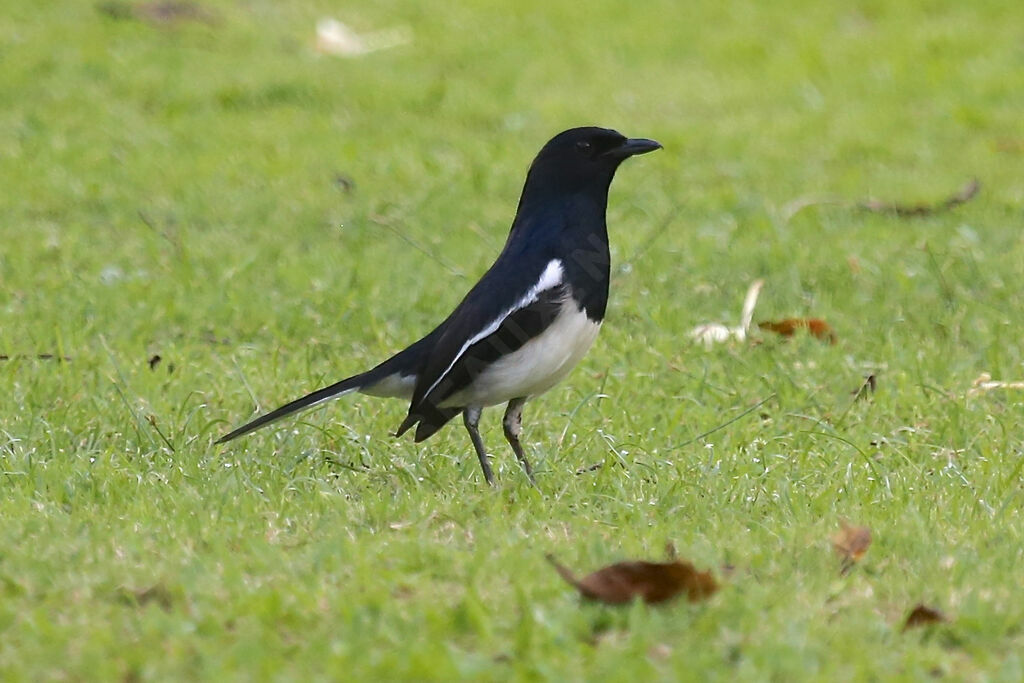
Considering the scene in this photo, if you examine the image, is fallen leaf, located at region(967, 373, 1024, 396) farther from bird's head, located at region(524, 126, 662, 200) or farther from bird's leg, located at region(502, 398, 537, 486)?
bird's leg, located at region(502, 398, 537, 486)

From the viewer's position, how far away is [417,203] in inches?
375

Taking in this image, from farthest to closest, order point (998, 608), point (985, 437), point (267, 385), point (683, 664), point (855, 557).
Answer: point (267, 385), point (985, 437), point (855, 557), point (998, 608), point (683, 664)

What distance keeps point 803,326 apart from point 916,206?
104 inches

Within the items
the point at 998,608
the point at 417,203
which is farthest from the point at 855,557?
the point at 417,203

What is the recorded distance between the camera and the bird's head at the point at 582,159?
18.4ft

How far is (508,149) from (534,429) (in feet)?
15.9

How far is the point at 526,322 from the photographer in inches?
207

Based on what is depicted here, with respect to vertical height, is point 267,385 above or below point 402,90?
above

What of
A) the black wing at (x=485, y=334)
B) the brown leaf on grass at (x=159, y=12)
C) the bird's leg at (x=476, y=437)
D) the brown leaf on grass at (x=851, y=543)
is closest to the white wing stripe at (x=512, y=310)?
the black wing at (x=485, y=334)

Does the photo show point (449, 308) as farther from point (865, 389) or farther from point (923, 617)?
point (923, 617)

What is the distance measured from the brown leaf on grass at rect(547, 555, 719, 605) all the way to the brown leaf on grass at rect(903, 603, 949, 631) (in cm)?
46

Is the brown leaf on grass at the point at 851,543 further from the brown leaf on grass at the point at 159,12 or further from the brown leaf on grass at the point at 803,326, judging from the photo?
the brown leaf on grass at the point at 159,12

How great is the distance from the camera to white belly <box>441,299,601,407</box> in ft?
17.2

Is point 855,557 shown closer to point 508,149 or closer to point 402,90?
point 508,149
